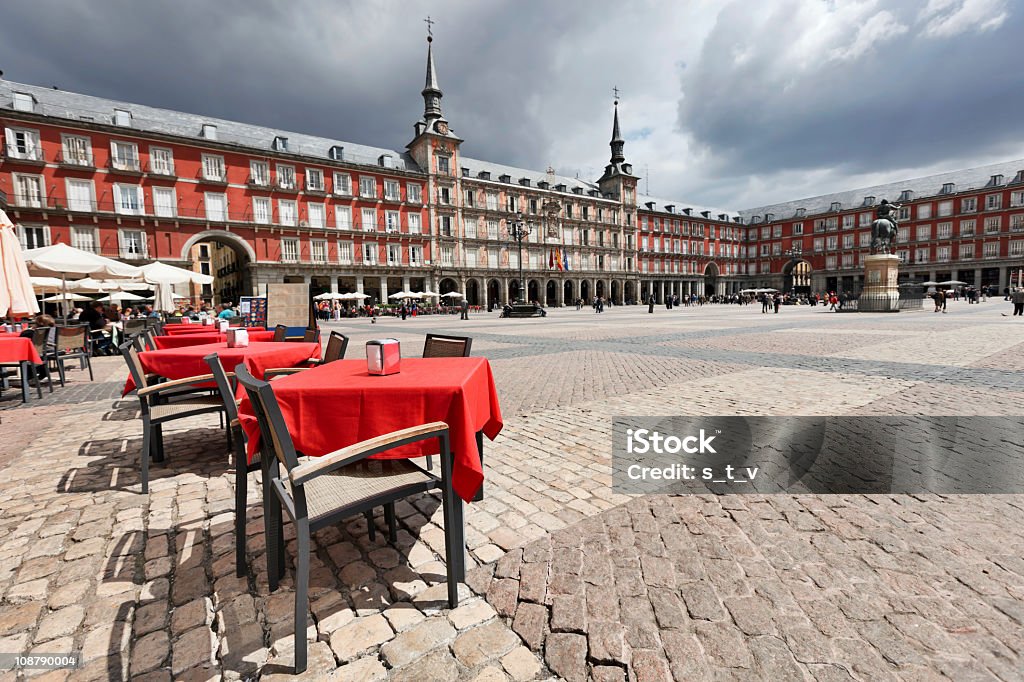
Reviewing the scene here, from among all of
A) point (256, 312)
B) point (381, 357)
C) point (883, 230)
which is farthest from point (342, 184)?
point (381, 357)

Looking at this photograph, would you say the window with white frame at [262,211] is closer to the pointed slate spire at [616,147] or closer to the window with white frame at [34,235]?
the window with white frame at [34,235]

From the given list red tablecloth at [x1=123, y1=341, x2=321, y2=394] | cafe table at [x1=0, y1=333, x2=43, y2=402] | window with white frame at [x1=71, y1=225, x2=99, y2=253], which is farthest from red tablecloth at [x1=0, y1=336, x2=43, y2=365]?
window with white frame at [x1=71, y1=225, x2=99, y2=253]

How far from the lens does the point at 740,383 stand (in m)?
6.18

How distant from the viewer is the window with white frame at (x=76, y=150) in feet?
86.8

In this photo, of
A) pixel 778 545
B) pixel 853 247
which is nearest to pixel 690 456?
pixel 778 545

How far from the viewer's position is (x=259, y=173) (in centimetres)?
3316

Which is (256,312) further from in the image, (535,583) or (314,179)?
(314,179)

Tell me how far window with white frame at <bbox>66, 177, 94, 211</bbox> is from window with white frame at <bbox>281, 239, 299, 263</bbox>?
10.8m

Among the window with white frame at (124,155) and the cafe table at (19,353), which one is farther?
the window with white frame at (124,155)

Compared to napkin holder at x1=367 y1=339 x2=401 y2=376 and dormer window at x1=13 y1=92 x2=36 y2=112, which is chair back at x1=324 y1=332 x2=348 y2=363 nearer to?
napkin holder at x1=367 y1=339 x2=401 y2=376

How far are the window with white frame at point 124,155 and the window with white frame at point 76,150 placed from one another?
1087mm

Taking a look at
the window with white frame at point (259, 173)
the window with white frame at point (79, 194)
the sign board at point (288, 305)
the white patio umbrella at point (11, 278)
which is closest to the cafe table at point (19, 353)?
the white patio umbrella at point (11, 278)

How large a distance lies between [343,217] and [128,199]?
13403 mm

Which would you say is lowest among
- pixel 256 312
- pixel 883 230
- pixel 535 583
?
pixel 535 583
